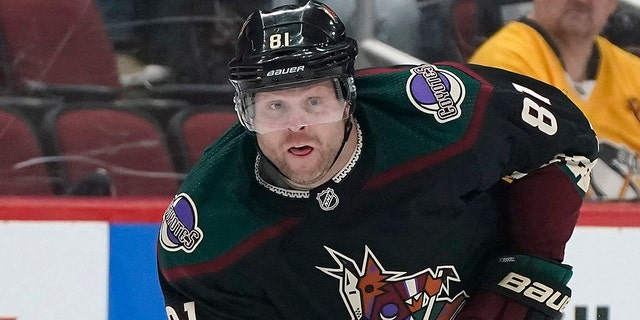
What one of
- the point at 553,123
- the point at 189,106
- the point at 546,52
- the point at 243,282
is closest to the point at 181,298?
the point at 243,282

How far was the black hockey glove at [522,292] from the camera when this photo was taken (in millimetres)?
1605

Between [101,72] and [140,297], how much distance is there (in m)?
0.56

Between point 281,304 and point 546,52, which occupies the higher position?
point 546,52

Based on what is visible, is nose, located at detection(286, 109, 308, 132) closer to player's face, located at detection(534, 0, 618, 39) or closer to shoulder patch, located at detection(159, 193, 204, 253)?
shoulder patch, located at detection(159, 193, 204, 253)

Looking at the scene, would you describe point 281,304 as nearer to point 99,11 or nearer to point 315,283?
point 315,283

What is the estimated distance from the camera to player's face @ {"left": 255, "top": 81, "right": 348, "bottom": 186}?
1.46m

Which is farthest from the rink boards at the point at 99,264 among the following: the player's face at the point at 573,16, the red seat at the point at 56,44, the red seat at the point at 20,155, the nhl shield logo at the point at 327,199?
the nhl shield logo at the point at 327,199

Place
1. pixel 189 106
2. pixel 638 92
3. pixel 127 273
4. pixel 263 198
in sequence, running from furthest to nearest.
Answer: pixel 638 92 → pixel 189 106 → pixel 127 273 → pixel 263 198

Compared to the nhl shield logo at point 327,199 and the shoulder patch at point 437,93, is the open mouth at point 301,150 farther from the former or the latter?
the shoulder patch at point 437,93

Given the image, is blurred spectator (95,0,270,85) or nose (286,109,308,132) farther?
blurred spectator (95,0,270,85)

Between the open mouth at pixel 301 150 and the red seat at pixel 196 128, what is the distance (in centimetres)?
92

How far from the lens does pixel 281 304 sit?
1596 millimetres

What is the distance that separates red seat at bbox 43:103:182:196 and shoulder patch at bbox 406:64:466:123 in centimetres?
87

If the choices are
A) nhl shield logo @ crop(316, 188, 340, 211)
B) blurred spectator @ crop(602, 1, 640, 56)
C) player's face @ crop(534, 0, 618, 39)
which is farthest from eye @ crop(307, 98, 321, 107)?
blurred spectator @ crop(602, 1, 640, 56)
